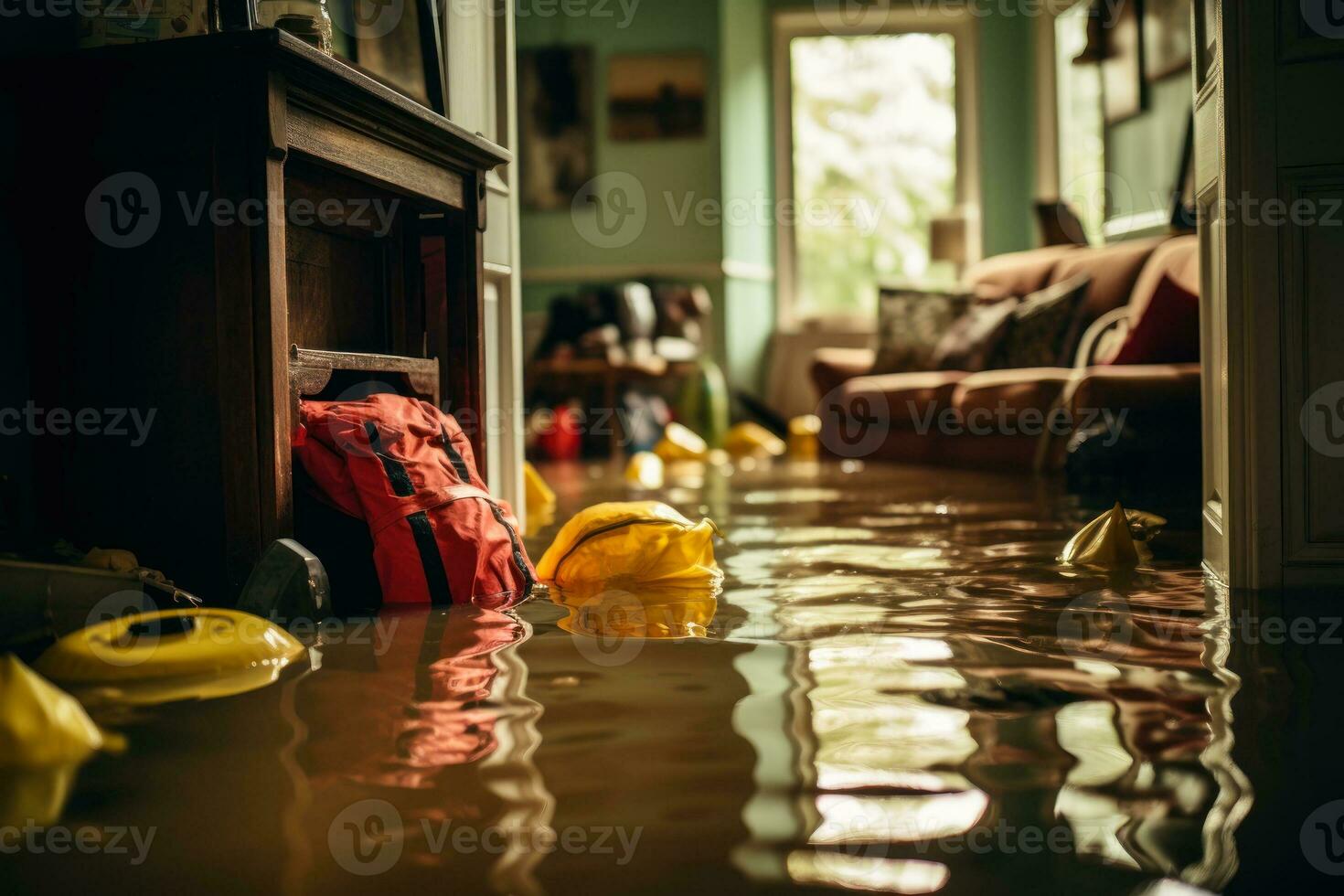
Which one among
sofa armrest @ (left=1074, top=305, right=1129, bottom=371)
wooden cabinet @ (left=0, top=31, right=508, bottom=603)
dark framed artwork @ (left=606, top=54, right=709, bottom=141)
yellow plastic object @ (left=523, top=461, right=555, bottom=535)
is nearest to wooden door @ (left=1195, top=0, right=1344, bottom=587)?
wooden cabinet @ (left=0, top=31, right=508, bottom=603)

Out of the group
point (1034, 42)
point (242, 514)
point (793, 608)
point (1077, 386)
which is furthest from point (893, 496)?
point (1034, 42)

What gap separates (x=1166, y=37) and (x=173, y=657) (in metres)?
5.65

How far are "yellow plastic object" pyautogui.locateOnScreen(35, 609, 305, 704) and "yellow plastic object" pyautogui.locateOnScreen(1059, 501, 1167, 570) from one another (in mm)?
1583

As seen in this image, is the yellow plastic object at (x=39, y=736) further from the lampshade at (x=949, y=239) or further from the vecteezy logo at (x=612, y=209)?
the vecteezy logo at (x=612, y=209)

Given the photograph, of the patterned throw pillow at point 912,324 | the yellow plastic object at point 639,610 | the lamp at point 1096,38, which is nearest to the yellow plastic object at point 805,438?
the patterned throw pillow at point 912,324

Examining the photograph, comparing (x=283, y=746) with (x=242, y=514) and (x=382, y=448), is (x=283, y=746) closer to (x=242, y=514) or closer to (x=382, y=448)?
(x=242, y=514)

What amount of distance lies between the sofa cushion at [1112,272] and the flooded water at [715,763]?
352 centimetres

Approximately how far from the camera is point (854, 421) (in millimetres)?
6160

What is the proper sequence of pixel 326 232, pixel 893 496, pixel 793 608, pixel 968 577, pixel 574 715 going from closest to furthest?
1. pixel 574 715
2. pixel 793 608
3. pixel 968 577
4. pixel 326 232
5. pixel 893 496

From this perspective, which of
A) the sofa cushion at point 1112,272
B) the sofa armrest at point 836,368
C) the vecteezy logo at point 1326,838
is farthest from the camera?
the sofa armrest at point 836,368

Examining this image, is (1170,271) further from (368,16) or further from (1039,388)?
(368,16)

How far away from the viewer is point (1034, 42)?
24.3ft

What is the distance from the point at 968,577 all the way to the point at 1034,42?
6132 mm

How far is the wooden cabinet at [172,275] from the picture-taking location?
5.83ft
